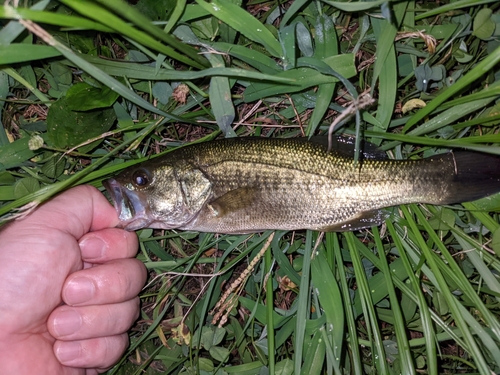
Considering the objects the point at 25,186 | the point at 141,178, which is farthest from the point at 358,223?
the point at 25,186

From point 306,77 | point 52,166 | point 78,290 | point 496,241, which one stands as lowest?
point 78,290

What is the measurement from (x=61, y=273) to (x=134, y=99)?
3.97 feet

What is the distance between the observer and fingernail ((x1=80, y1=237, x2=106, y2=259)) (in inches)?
108

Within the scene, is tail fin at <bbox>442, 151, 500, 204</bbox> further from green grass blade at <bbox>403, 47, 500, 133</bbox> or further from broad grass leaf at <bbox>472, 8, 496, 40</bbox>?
broad grass leaf at <bbox>472, 8, 496, 40</bbox>

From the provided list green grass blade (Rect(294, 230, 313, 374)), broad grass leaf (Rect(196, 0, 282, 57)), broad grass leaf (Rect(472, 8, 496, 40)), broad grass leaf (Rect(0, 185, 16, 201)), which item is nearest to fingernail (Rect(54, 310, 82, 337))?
broad grass leaf (Rect(0, 185, 16, 201))

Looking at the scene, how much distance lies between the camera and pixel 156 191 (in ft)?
8.76

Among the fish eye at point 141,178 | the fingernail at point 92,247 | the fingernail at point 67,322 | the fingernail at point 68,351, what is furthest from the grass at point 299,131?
the fingernail at point 67,322

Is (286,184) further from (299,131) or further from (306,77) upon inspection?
(306,77)

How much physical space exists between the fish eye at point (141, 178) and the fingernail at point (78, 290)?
0.70m

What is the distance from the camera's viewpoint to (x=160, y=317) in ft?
9.75

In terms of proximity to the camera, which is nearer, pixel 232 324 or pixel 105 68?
pixel 105 68

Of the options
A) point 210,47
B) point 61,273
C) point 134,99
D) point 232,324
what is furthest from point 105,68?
point 232,324

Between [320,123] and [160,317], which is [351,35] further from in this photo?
[160,317]

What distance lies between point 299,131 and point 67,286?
1.85 meters
